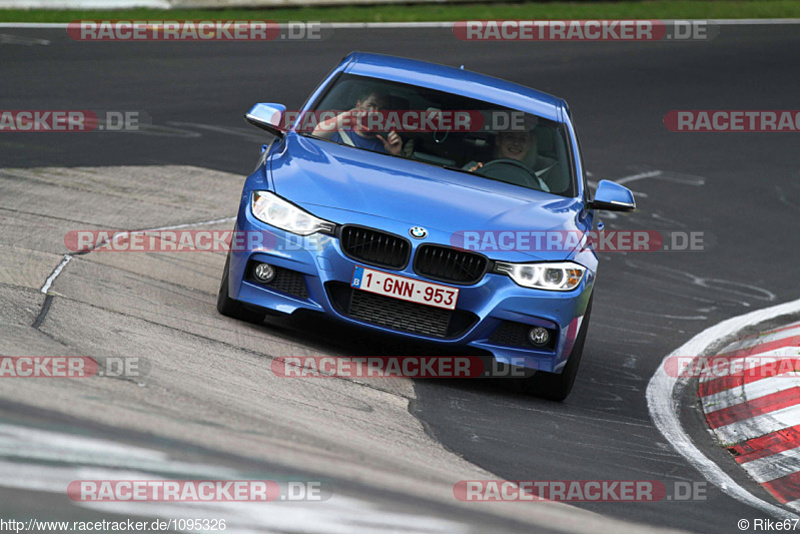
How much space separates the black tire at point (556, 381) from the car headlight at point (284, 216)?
1.57 metres

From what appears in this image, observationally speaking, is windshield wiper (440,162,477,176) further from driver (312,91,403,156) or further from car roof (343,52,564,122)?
car roof (343,52,564,122)

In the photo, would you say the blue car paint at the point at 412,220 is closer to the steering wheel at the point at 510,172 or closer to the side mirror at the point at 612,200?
the steering wheel at the point at 510,172

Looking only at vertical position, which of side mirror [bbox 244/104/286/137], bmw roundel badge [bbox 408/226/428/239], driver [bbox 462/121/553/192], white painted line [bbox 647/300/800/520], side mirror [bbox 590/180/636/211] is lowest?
white painted line [bbox 647/300/800/520]

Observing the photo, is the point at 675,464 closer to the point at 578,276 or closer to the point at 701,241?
the point at 578,276

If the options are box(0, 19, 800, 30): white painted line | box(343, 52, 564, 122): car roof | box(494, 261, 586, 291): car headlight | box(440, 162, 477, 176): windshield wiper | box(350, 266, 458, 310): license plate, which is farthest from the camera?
box(0, 19, 800, 30): white painted line

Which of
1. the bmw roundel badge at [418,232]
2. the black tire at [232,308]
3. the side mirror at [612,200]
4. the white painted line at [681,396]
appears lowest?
the white painted line at [681,396]

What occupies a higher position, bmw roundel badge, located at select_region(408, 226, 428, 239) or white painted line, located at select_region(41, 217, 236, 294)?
bmw roundel badge, located at select_region(408, 226, 428, 239)

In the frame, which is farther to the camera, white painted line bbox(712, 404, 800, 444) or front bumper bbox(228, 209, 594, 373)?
white painted line bbox(712, 404, 800, 444)

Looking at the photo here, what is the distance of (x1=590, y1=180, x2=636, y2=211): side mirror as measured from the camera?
7691mm

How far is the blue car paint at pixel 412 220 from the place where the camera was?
6.53 meters

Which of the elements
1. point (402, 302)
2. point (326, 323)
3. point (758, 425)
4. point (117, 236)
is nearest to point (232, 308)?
point (326, 323)

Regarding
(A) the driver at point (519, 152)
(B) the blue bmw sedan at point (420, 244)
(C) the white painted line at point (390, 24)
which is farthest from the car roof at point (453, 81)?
(C) the white painted line at point (390, 24)

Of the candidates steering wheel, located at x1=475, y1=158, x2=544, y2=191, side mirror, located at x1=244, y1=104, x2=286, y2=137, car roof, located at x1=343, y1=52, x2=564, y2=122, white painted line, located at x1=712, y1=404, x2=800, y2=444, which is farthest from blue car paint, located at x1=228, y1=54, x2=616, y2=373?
white painted line, located at x1=712, y1=404, x2=800, y2=444

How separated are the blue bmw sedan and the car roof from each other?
487mm
